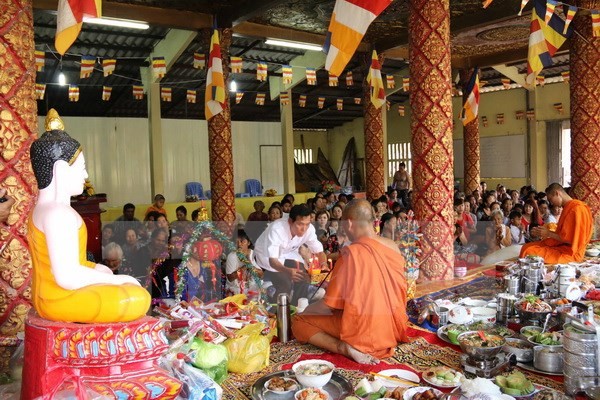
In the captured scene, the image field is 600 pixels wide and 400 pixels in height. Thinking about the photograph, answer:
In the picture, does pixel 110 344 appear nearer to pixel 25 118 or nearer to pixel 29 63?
pixel 25 118

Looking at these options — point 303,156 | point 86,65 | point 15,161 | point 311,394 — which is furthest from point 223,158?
point 303,156

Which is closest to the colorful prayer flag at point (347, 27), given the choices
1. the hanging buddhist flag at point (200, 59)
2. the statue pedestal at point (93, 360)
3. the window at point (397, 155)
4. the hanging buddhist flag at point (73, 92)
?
the statue pedestal at point (93, 360)

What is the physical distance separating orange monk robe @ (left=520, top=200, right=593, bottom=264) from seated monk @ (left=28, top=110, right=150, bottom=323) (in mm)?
5117

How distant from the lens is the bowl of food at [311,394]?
2.72m

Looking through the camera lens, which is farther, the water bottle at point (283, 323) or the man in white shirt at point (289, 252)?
the man in white shirt at point (289, 252)

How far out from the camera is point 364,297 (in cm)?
347

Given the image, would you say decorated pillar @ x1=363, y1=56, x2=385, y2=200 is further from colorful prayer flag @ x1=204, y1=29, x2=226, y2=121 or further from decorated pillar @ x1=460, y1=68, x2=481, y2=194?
colorful prayer flag @ x1=204, y1=29, x2=226, y2=121

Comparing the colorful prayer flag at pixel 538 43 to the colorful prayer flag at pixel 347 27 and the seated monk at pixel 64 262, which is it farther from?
the seated monk at pixel 64 262

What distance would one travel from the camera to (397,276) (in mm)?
3607

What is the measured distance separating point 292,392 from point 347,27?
8.15ft

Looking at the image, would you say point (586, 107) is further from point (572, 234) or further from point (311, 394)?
point (311, 394)

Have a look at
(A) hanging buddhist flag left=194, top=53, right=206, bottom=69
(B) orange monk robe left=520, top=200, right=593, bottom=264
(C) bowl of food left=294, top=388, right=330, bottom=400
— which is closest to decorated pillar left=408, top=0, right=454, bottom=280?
(B) orange monk robe left=520, top=200, right=593, bottom=264

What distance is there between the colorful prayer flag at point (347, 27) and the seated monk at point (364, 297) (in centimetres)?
107

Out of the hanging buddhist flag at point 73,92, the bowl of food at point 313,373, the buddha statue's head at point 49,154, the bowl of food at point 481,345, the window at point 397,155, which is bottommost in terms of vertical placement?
the bowl of food at point 313,373
